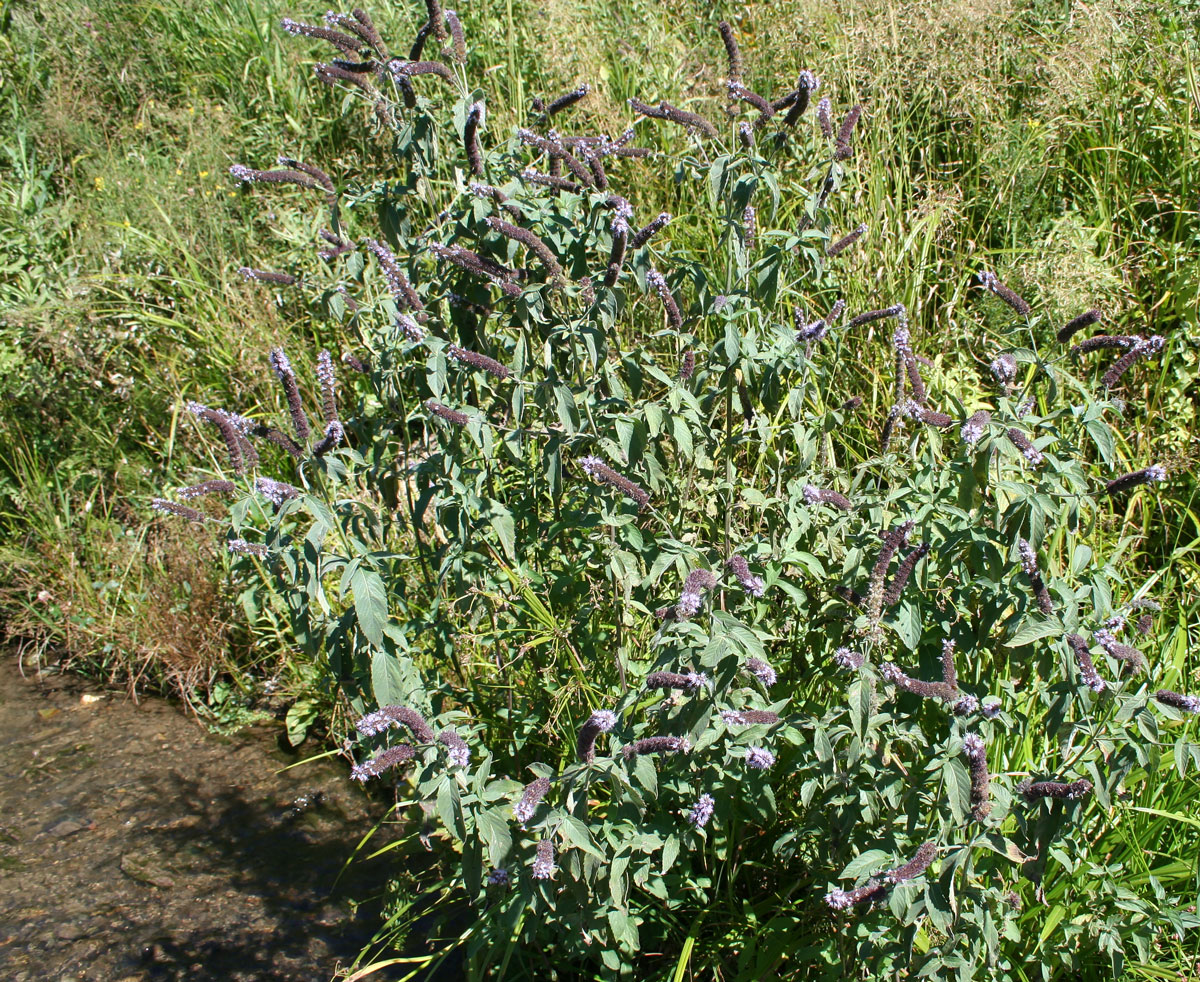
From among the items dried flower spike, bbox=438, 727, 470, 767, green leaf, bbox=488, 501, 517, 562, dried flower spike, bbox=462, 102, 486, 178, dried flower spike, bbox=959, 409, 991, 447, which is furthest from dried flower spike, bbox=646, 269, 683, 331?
dried flower spike, bbox=438, 727, 470, 767

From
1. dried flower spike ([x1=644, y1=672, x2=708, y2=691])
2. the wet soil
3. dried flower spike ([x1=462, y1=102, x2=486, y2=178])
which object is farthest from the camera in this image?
the wet soil

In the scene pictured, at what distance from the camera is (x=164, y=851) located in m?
3.48

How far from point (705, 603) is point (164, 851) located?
2631 millimetres

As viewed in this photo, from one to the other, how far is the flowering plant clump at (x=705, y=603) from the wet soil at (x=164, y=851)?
0.67 meters

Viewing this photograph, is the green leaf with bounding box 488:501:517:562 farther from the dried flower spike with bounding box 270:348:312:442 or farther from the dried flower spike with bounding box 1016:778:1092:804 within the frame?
the dried flower spike with bounding box 1016:778:1092:804

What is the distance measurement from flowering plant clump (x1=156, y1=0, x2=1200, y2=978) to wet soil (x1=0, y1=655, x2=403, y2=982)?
2.21 ft

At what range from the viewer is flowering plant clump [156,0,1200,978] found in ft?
6.27

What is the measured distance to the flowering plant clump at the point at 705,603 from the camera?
191 centimetres

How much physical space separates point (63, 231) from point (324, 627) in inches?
192

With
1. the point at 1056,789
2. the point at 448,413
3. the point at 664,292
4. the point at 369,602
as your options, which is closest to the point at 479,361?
the point at 448,413

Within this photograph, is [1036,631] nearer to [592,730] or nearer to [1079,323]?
[1079,323]

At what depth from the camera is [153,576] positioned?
453 centimetres

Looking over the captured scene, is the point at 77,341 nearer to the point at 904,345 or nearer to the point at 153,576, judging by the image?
the point at 153,576

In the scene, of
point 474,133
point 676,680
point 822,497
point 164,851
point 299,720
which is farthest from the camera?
point 299,720
